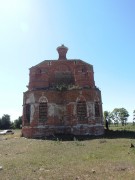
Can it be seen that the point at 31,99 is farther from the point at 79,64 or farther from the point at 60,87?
the point at 79,64

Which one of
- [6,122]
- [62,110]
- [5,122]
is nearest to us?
[62,110]

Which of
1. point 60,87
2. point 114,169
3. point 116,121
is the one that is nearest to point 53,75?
point 60,87

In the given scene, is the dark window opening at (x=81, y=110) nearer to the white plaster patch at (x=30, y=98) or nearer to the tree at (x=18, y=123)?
the white plaster patch at (x=30, y=98)

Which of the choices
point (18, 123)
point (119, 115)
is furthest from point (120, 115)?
point (18, 123)

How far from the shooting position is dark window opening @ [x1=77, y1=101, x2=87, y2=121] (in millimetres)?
26812

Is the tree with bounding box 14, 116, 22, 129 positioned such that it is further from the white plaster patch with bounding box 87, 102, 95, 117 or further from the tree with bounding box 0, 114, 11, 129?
the white plaster patch with bounding box 87, 102, 95, 117

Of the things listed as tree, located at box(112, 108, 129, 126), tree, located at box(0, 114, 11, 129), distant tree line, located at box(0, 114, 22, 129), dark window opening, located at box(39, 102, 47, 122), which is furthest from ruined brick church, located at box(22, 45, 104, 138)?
tree, located at box(112, 108, 129, 126)

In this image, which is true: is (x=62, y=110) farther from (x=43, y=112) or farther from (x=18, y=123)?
(x=18, y=123)

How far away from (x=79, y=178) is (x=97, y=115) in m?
19.3

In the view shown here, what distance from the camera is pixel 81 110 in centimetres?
2703

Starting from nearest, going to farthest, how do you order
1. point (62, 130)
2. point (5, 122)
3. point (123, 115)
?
point (62, 130) → point (5, 122) → point (123, 115)

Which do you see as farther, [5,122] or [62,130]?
[5,122]

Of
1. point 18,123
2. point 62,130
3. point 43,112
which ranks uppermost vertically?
point 43,112

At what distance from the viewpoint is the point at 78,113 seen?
2689 centimetres
